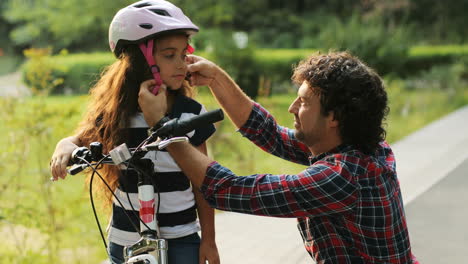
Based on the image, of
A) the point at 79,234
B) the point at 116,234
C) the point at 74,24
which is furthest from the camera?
the point at 74,24

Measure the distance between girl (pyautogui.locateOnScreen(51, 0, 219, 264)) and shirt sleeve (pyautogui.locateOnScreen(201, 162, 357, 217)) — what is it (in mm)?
374

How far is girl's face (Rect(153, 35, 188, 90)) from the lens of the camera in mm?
2545

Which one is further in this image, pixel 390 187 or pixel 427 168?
pixel 427 168

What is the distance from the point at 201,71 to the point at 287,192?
85cm

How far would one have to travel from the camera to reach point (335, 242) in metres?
2.35

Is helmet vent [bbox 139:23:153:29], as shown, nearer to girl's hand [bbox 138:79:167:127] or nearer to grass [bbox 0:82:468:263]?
girl's hand [bbox 138:79:167:127]

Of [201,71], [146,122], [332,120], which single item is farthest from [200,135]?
Answer: [332,120]

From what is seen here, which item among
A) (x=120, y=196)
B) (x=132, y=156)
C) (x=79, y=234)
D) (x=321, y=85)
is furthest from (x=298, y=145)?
(x=79, y=234)

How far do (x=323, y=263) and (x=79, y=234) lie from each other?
3.22 meters

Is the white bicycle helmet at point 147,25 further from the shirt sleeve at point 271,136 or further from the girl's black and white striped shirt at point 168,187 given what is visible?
the shirt sleeve at point 271,136

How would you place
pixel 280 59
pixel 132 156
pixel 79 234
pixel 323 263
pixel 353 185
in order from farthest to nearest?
pixel 280 59
pixel 79 234
pixel 323 263
pixel 353 185
pixel 132 156

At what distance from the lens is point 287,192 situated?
222 centimetres

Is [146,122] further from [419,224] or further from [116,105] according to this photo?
[419,224]

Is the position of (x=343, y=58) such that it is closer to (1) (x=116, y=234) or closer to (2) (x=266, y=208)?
(2) (x=266, y=208)
